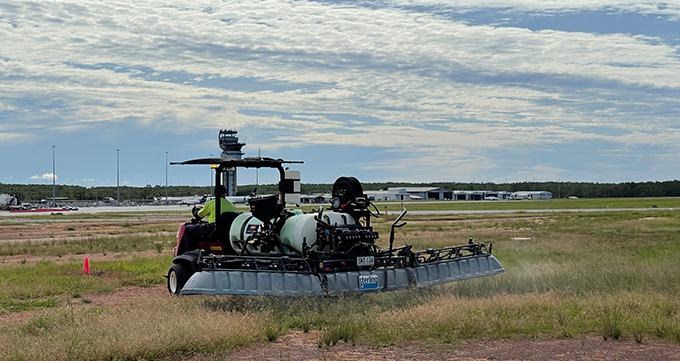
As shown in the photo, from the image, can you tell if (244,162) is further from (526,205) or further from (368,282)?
(526,205)

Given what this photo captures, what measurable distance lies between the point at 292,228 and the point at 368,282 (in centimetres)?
186

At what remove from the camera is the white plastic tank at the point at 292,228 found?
12.5m

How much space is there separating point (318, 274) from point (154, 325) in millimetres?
2780

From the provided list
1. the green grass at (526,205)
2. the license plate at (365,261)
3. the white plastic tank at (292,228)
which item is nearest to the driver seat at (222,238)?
the white plastic tank at (292,228)

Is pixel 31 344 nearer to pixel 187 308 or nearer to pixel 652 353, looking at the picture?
pixel 187 308

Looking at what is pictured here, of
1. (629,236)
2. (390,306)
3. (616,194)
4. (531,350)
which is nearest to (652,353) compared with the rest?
(531,350)

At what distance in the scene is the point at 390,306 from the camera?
41.6 feet

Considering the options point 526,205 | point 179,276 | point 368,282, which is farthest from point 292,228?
point 526,205

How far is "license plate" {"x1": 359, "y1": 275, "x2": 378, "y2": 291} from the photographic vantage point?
11703 mm

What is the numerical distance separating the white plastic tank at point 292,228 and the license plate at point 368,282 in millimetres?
1289

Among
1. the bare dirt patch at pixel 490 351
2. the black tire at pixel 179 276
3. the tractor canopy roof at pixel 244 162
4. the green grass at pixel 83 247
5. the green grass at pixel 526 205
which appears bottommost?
the green grass at pixel 83 247

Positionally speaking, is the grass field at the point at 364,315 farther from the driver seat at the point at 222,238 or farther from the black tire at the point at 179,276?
the driver seat at the point at 222,238

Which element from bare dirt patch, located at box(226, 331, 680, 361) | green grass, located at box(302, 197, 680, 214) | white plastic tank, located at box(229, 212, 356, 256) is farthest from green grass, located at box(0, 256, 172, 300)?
green grass, located at box(302, 197, 680, 214)

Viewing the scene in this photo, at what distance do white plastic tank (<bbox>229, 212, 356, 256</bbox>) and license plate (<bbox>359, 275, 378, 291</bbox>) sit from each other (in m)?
1.29
